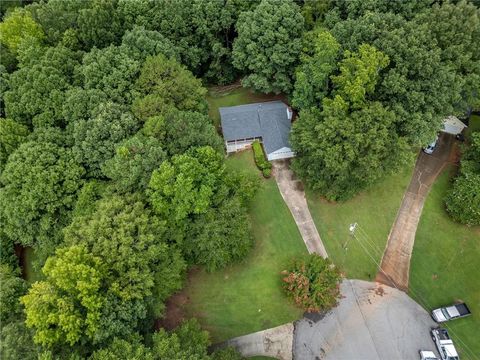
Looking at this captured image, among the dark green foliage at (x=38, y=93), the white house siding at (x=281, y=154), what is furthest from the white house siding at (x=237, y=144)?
the dark green foliage at (x=38, y=93)

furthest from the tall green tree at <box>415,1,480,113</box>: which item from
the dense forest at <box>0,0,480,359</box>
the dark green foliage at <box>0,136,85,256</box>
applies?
the dark green foliage at <box>0,136,85,256</box>

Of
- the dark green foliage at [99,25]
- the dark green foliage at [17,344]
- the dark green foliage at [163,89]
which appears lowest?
the dark green foliage at [17,344]

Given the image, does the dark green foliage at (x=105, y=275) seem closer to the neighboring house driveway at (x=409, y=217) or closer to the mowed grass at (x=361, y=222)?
the mowed grass at (x=361, y=222)

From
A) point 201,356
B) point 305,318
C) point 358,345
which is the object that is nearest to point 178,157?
point 201,356

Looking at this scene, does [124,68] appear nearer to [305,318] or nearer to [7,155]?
[7,155]

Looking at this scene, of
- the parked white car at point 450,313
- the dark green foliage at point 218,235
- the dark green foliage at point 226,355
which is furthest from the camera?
the parked white car at point 450,313

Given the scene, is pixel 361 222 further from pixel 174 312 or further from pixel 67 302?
pixel 67 302
